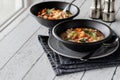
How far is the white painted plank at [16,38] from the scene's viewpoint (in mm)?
1262

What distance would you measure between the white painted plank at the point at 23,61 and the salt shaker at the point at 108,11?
426mm

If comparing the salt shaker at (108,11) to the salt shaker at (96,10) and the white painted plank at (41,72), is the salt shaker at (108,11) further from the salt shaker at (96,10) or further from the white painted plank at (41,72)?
the white painted plank at (41,72)

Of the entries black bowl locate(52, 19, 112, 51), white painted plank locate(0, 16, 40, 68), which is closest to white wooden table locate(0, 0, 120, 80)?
white painted plank locate(0, 16, 40, 68)

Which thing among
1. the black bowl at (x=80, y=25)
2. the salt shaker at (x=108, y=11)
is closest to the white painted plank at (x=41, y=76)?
the black bowl at (x=80, y=25)

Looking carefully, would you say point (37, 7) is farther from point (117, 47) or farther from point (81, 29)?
point (117, 47)

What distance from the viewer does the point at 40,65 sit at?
1185mm

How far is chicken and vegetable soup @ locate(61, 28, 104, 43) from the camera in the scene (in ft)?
4.06

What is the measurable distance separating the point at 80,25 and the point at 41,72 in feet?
1.15

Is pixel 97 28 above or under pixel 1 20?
above

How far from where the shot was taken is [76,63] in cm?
118

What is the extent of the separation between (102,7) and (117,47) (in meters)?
0.44

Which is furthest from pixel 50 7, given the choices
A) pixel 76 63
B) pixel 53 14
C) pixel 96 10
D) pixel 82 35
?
pixel 76 63

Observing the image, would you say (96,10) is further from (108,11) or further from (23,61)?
(23,61)

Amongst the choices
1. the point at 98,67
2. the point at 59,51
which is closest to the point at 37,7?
the point at 59,51
